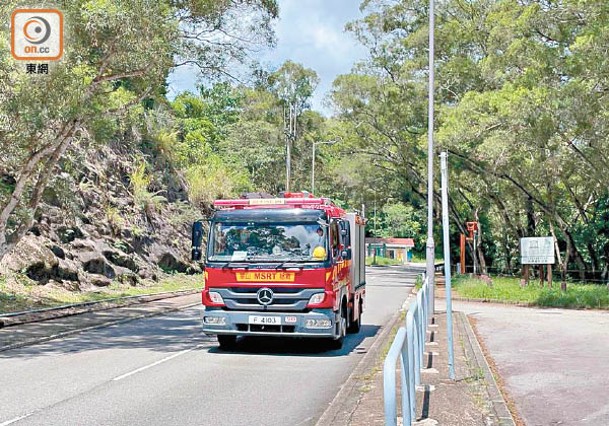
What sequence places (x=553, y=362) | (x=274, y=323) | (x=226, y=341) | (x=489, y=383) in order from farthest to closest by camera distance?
(x=226, y=341) < (x=553, y=362) < (x=274, y=323) < (x=489, y=383)

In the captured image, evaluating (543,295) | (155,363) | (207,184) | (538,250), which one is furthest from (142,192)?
(155,363)

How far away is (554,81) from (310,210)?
14.6 m

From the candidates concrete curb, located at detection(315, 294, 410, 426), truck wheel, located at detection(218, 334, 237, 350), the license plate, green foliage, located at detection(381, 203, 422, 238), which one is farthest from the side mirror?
green foliage, located at detection(381, 203, 422, 238)

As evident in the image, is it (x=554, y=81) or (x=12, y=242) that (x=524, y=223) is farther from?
(x=12, y=242)

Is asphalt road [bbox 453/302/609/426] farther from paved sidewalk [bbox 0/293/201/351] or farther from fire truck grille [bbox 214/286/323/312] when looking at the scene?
paved sidewalk [bbox 0/293/201/351]

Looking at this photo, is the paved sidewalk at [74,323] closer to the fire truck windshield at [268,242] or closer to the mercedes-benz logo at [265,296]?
the fire truck windshield at [268,242]

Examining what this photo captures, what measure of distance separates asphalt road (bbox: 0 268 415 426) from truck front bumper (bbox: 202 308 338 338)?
0.49m

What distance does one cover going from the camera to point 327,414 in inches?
343

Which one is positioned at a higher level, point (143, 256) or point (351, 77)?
point (351, 77)

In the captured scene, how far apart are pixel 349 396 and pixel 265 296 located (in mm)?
3863

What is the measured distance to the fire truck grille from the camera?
13180 millimetres

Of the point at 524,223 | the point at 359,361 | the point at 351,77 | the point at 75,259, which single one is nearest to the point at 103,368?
the point at 359,361

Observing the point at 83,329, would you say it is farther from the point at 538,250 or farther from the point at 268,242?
the point at 538,250

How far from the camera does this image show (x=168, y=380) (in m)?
11.0
